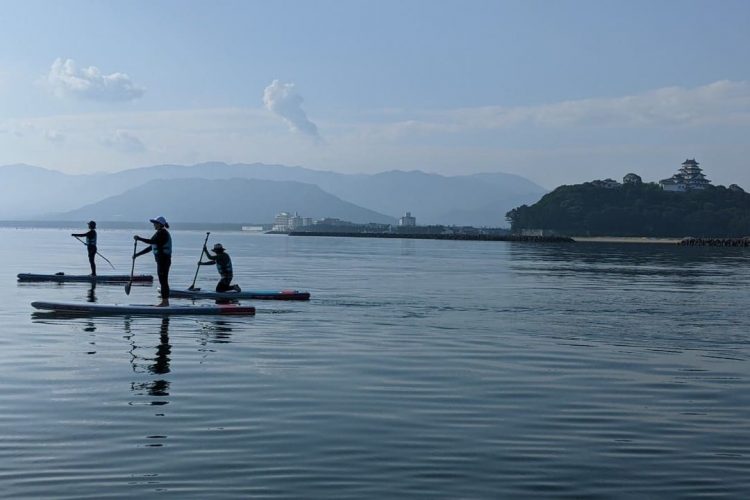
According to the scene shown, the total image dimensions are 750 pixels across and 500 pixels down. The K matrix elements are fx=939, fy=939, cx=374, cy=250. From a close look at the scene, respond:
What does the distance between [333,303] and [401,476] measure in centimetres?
2205

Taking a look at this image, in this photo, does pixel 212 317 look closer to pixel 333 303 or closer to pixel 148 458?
pixel 333 303

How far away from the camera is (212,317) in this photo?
26672 millimetres

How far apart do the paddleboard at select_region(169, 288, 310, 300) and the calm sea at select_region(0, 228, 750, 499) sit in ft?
12.1

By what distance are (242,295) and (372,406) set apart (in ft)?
59.4

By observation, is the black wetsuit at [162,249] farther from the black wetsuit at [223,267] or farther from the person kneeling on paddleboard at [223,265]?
the black wetsuit at [223,267]

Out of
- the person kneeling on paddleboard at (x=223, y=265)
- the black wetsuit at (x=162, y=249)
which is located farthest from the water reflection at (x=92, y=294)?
the black wetsuit at (x=162, y=249)

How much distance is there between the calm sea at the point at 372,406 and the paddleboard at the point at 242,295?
12.1 ft

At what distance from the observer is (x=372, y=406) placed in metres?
14.1

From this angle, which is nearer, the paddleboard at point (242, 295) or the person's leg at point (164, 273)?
the person's leg at point (164, 273)

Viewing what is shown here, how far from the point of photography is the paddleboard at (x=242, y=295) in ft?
102

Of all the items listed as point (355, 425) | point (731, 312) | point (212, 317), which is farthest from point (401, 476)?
point (731, 312)

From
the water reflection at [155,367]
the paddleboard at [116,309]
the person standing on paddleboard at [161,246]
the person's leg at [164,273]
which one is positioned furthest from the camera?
the paddleboard at [116,309]

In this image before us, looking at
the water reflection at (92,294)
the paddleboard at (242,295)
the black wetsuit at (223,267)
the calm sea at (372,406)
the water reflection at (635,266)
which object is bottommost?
the calm sea at (372,406)

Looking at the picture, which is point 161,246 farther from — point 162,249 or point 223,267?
point 223,267
